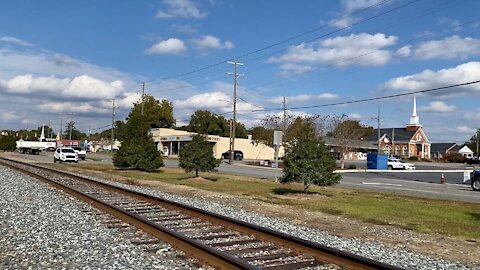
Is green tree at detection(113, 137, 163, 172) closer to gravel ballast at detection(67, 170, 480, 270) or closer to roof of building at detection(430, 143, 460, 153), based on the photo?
gravel ballast at detection(67, 170, 480, 270)

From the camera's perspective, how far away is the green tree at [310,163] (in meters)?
19.8

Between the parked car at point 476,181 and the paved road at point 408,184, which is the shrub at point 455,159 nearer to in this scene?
the paved road at point 408,184

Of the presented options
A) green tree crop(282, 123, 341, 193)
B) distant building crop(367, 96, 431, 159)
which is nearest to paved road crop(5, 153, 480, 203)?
green tree crop(282, 123, 341, 193)

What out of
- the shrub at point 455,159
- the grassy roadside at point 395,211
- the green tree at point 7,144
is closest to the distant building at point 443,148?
the shrub at point 455,159

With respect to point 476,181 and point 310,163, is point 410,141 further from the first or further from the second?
point 310,163

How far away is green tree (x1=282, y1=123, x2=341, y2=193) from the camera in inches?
781

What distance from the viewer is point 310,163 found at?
19812 mm

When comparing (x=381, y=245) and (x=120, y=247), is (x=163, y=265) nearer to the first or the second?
(x=120, y=247)

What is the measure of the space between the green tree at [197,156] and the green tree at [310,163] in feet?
31.4

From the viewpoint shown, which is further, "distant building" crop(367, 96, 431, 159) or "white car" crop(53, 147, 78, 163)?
"distant building" crop(367, 96, 431, 159)

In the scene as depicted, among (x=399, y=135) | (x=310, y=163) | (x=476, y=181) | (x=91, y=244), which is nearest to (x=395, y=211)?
(x=310, y=163)

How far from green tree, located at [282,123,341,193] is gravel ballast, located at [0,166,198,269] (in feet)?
28.8

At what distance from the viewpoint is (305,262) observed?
7648 millimetres

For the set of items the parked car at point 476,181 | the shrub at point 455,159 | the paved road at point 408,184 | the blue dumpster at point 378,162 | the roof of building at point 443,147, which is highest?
the roof of building at point 443,147
